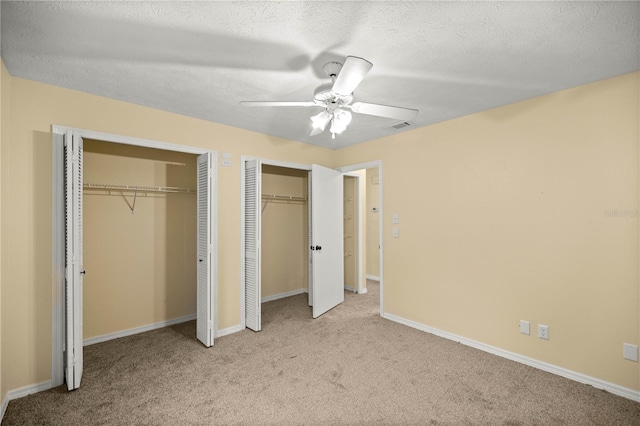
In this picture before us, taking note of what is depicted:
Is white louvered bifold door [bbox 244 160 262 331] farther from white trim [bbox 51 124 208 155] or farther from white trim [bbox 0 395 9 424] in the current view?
white trim [bbox 0 395 9 424]

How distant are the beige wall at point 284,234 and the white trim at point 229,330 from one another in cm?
117

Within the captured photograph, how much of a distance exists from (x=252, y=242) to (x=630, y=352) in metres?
3.49

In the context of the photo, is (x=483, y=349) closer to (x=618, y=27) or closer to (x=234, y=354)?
(x=234, y=354)

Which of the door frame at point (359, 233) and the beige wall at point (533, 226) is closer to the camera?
the beige wall at point (533, 226)

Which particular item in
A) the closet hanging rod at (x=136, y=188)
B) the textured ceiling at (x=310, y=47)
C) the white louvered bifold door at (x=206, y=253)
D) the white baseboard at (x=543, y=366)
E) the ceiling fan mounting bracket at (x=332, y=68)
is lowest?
the white baseboard at (x=543, y=366)

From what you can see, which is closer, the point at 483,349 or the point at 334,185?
the point at 483,349

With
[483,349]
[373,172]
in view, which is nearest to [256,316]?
[483,349]

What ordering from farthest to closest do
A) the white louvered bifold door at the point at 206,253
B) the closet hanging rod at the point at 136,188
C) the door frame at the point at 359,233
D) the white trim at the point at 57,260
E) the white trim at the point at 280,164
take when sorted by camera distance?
the door frame at the point at 359,233 < the white trim at the point at 280,164 < the closet hanging rod at the point at 136,188 < the white louvered bifold door at the point at 206,253 < the white trim at the point at 57,260

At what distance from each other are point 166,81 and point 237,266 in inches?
82.7

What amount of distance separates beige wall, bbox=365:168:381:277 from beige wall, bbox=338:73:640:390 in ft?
8.76

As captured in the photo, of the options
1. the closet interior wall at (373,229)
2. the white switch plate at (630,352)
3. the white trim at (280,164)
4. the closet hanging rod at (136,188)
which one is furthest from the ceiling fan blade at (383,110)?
the closet interior wall at (373,229)

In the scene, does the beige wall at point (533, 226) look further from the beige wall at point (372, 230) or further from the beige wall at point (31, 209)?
the beige wall at point (31, 209)

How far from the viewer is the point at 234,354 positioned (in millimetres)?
2938

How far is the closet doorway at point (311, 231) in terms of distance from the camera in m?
3.54
